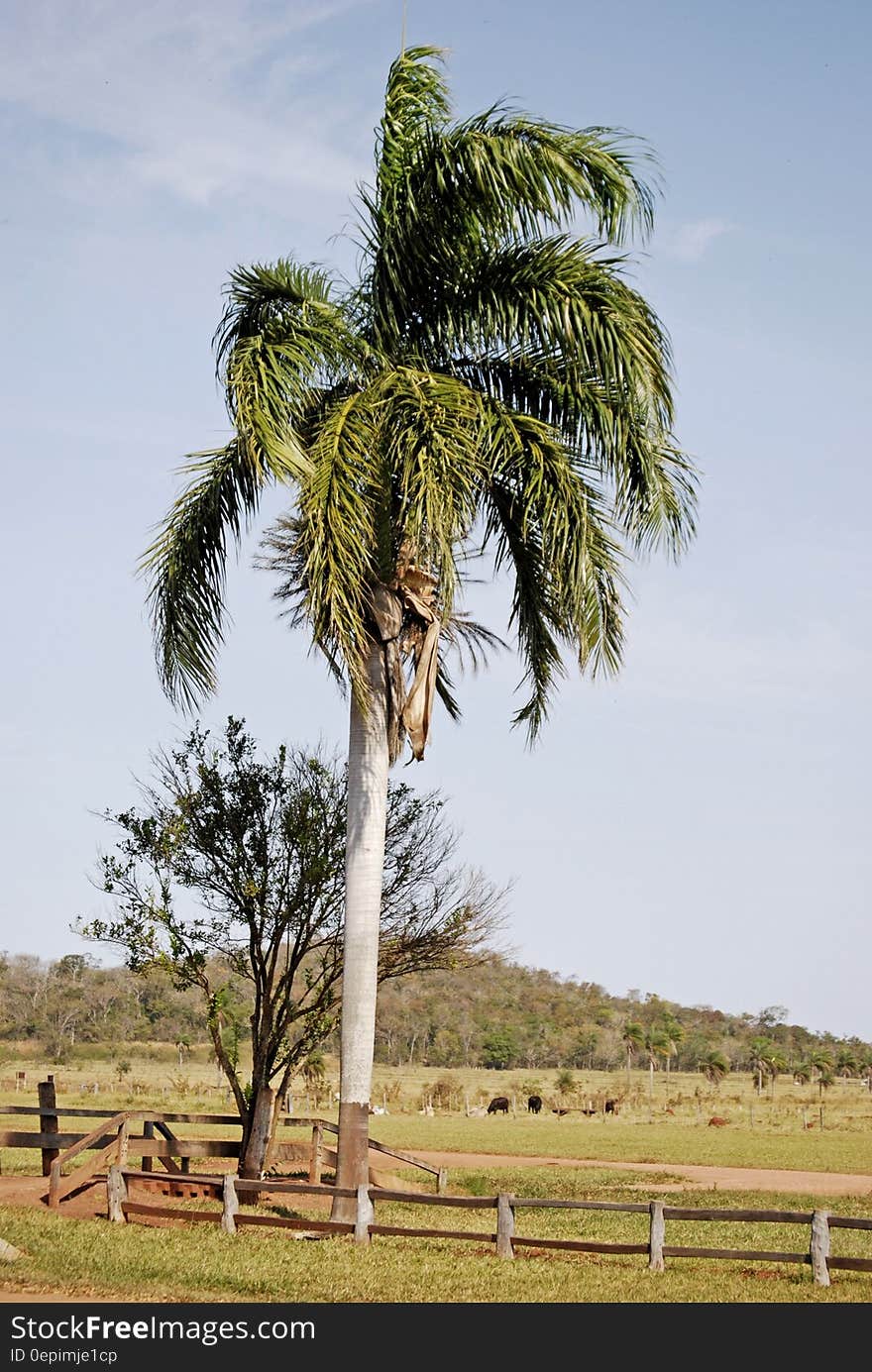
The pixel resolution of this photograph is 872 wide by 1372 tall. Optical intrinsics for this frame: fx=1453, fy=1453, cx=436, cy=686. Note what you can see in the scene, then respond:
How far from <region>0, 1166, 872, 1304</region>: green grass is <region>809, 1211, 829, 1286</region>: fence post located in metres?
0.14

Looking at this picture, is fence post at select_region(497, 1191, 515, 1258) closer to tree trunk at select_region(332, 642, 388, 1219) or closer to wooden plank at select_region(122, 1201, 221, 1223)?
tree trunk at select_region(332, 642, 388, 1219)

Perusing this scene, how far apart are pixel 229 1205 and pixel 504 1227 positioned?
3346 millimetres

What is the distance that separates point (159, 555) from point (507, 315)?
5248 mm

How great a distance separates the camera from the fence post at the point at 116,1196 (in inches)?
689

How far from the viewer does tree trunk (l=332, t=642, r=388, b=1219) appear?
56.3ft

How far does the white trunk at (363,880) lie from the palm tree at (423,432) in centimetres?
3

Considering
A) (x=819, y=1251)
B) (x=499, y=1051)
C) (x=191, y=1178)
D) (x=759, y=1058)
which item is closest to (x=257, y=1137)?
(x=191, y=1178)

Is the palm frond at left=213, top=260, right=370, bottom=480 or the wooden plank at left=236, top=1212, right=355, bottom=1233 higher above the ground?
the palm frond at left=213, top=260, right=370, bottom=480

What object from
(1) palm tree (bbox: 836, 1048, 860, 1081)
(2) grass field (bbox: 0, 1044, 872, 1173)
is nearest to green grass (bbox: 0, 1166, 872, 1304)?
(2) grass field (bbox: 0, 1044, 872, 1173)

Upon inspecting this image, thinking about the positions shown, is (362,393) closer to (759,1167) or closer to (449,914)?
(449,914)

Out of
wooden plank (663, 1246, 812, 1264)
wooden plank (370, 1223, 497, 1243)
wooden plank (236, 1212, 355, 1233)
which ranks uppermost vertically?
wooden plank (663, 1246, 812, 1264)

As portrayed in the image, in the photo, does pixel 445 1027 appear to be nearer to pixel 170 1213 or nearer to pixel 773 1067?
pixel 773 1067

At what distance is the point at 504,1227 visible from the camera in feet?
49.8
